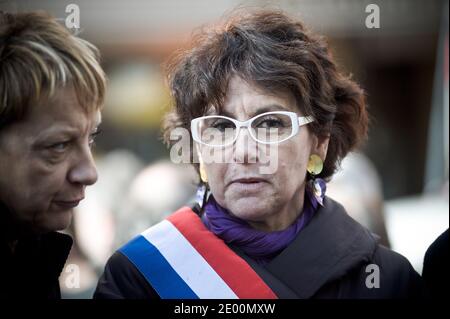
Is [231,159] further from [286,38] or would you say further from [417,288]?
[417,288]

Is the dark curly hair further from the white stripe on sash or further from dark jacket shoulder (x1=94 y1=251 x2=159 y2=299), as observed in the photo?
dark jacket shoulder (x1=94 y1=251 x2=159 y2=299)

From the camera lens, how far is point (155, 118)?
3.35 metres

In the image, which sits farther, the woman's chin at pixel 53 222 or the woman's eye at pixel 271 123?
the woman's eye at pixel 271 123

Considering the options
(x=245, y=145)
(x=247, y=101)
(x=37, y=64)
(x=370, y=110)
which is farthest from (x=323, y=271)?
(x=370, y=110)

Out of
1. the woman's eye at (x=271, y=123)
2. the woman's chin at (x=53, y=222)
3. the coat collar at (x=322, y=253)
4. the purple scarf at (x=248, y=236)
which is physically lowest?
the coat collar at (x=322, y=253)

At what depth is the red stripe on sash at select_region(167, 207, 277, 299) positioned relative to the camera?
232cm

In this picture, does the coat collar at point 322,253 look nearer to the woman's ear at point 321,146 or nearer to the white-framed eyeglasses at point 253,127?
the woman's ear at point 321,146

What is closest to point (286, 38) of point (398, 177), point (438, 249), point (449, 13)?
point (438, 249)

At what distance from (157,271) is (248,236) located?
331 mm

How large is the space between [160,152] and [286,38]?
136 centimetres

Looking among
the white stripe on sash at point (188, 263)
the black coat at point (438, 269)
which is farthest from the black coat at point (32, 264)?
the black coat at point (438, 269)

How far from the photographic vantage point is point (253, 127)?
7.55 feet

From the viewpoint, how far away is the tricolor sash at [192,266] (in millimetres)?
2324

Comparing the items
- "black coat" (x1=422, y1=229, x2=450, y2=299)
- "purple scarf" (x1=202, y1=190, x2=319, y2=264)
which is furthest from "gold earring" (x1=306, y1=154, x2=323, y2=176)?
"black coat" (x1=422, y1=229, x2=450, y2=299)
